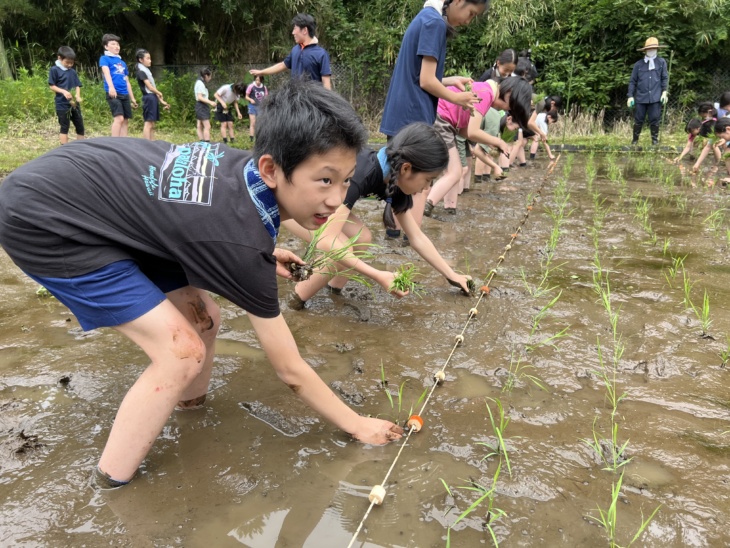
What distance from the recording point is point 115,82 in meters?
7.99

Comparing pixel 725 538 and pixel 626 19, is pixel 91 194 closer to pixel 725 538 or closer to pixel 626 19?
pixel 725 538

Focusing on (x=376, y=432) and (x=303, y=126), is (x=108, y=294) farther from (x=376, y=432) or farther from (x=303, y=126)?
(x=376, y=432)

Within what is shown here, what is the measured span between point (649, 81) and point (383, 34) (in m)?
7.85

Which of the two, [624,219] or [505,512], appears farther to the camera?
[624,219]

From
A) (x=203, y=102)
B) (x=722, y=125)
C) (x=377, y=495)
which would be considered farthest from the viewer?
(x=203, y=102)

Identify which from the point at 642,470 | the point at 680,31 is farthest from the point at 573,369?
the point at 680,31

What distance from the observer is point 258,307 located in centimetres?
151

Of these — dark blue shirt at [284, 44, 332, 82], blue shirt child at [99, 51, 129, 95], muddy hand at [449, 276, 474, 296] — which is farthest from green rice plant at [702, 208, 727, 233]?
blue shirt child at [99, 51, 129, 95]

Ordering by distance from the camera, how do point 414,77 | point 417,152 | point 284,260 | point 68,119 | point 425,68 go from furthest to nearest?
point 68,119 → point 414,77 → point 425,68 → point 417,152 → point 284,260

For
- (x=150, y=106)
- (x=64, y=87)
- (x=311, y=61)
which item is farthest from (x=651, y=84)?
(x=64, y=87)

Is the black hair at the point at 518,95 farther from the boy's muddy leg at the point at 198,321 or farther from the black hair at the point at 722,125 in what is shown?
the boy's muddy leg at the point at 198,321

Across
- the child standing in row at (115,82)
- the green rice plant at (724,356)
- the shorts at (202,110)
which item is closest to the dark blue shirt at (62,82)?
the child standing in row at (115,82)

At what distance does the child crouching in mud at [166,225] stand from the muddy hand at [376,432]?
295 mm

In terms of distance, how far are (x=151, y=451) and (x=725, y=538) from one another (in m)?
1.71
